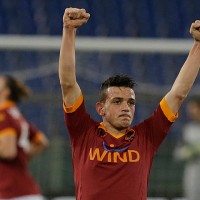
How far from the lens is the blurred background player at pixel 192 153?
19.6 feet

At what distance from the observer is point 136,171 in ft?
11.5

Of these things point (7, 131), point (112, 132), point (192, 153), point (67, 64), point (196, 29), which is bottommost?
point (192, 153)

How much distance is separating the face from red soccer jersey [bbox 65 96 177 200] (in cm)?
6

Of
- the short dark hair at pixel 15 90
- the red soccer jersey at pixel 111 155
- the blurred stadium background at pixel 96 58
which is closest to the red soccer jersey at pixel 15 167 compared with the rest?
the short dark hair at pixel 15 90

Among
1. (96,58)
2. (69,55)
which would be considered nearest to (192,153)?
(96,58)

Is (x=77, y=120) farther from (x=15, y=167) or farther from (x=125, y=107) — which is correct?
(x=15, y=167)

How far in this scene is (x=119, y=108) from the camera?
360cm

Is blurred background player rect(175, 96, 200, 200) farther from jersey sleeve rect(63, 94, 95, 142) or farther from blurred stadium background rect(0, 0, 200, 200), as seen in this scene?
jersey sleeve rect(63, 94, 95, 142)

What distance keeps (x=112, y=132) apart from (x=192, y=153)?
2493 mm

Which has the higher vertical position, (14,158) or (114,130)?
(114,130)

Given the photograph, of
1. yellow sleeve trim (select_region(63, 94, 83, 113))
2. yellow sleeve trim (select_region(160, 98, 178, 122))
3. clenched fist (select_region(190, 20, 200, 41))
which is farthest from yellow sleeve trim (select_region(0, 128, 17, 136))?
clenched fist (select_region(190, 20, 200, 41))

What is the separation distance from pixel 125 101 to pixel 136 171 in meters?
0.35

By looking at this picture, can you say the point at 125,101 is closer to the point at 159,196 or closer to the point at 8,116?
the point at 8,116

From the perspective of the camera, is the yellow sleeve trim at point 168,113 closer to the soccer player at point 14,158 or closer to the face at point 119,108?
the face at point 119,108
